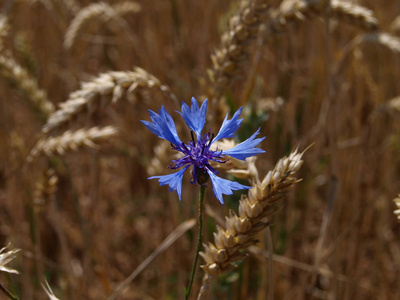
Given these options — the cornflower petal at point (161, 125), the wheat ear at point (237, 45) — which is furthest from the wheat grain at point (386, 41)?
the cornflower petal at point (161, 125)

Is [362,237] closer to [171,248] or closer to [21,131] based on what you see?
[171,248]

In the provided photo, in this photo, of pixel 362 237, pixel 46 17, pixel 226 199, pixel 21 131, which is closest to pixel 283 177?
pixel 226 199

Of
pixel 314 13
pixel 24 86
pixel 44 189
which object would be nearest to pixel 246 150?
pixel 314 13

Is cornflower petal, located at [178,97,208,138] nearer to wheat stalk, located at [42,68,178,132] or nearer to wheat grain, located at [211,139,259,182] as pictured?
wheat grain, located at [211,139,259,182]

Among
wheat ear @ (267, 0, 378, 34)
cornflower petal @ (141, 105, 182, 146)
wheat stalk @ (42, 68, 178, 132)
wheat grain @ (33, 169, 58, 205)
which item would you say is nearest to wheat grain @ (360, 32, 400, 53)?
wheat ear @ (267, 0, 378, 34)

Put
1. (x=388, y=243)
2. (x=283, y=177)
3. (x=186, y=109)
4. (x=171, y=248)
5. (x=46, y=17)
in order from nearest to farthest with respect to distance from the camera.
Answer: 1. (x=283, y=177)
2. (x=186, y=109)
3. (x=171, y=248)
4. (x=388, y=243)
5. (x=46, y=17)

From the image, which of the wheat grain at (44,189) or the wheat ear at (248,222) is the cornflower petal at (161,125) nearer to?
the wheat ear at (248,222)
